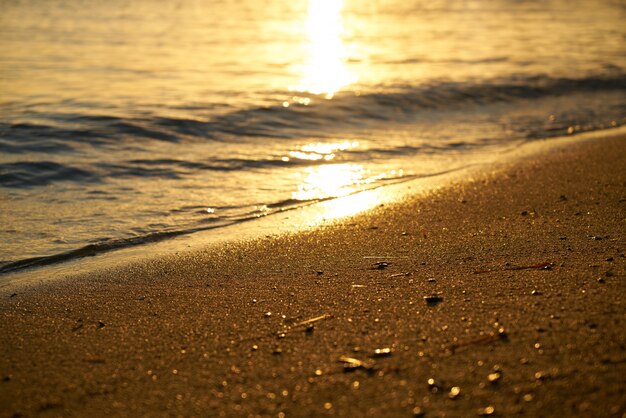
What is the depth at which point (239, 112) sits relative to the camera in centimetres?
995

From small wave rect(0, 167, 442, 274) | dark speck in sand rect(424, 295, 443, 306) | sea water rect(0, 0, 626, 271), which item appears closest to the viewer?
dark speck in sand rect(424, 295, 443, 306)

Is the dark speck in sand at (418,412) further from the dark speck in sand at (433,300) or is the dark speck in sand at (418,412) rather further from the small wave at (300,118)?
the small wave at (300,118)

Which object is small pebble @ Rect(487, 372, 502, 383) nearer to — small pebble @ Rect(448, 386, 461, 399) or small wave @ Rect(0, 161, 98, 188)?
small pebble @ Rect(448, 386, 461, 399)

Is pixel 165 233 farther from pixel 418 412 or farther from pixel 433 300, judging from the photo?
pixel 418 412

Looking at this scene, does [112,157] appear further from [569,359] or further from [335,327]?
[569,359]

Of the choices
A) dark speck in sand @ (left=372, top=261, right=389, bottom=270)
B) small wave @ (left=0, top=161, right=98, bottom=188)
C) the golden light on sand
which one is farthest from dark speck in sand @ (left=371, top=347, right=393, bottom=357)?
the golden light on sand

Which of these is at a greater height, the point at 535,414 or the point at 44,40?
the point at 44,40

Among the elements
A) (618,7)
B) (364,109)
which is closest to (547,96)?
(364,109)

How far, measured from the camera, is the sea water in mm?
6070

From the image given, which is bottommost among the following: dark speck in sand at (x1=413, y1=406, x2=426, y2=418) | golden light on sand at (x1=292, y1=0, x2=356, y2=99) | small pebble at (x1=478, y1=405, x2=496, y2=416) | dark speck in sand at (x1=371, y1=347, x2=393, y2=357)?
dark speck in sand at (x1=371, y1=347, x2=393, y2=357)

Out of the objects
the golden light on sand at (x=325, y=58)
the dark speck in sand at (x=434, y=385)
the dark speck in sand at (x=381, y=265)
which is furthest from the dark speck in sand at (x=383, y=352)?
the golden light on sand at (x=325, y=58)

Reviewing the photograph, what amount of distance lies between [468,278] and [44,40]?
15101 mm

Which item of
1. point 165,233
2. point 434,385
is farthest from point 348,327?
point 165,233

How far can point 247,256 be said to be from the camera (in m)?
4.55
